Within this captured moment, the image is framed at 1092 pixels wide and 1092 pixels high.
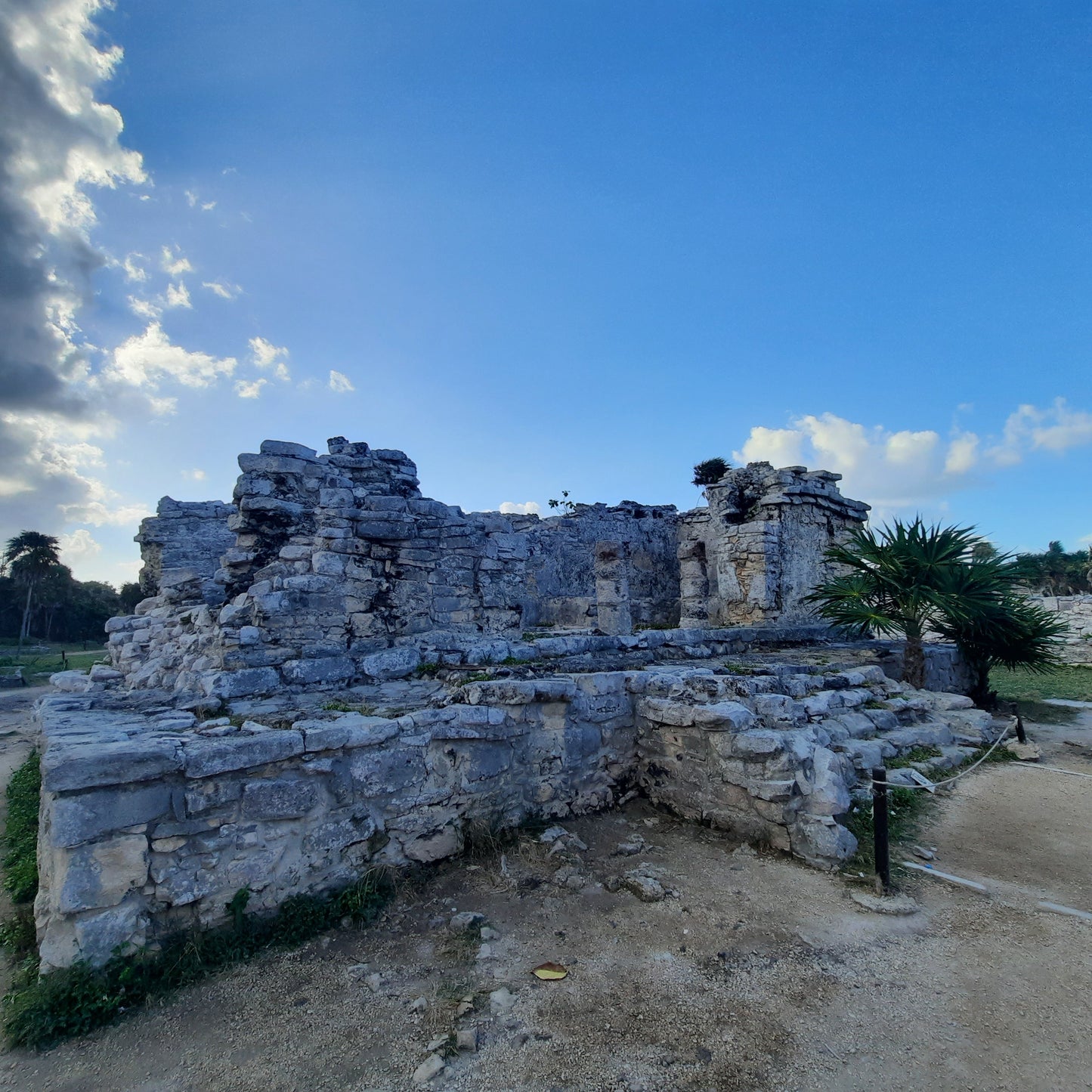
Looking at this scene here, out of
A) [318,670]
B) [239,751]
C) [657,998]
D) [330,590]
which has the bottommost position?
[657,998]

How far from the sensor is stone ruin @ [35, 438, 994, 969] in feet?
10.5

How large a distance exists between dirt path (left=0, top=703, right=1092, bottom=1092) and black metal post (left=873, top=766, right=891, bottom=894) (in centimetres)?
24

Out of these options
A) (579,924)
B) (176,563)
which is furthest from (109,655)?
(579,924)

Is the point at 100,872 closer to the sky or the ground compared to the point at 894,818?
closer to the sky

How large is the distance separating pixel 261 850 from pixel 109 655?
796cm

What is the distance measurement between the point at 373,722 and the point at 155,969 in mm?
1614

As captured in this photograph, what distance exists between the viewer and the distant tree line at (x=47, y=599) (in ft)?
105

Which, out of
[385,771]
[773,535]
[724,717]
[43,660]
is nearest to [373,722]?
[385,771]

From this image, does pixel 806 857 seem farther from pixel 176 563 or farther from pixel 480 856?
pixel 176 563

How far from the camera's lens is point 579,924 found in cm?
352

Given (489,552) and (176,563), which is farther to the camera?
(176,563)

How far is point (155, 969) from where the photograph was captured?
301 centimetres

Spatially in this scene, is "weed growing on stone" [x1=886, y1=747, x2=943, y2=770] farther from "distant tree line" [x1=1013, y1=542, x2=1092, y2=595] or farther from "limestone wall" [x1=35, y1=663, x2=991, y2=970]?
"distant tree line" [x1=1013, y1=542, x2=1092, y2=595]

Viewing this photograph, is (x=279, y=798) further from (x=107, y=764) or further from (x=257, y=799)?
(x=107, y=764)
